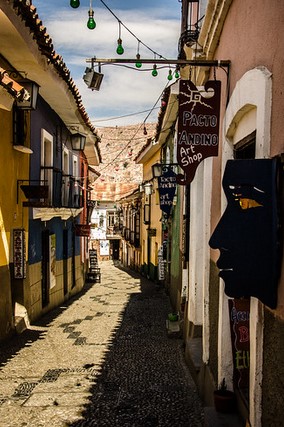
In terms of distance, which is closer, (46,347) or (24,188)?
(46,347)

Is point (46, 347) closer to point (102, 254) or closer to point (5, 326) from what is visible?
point (5, 326)

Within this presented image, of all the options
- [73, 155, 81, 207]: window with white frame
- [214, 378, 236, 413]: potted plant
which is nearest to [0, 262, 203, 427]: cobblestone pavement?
[214, 378, 236, 413]: potted plant

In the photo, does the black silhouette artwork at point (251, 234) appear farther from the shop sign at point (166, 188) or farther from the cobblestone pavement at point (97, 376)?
the shop sign at point (166, 188)

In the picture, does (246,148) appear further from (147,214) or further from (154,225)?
(147,214)

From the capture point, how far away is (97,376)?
7363 millimetres

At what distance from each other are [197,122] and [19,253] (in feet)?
19.5

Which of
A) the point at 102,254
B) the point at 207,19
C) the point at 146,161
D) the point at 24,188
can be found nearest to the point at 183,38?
the point at 207,19

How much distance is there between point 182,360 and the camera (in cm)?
838

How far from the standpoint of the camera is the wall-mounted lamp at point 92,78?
236 inches

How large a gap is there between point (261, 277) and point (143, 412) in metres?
3.44

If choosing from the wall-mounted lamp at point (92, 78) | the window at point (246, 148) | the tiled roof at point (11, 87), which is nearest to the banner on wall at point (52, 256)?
the tiled roof at point (11, 87)

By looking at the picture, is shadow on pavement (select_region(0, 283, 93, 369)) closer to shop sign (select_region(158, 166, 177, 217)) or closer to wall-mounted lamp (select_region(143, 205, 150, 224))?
shop sign (select_region(158, 166, 177, 217))

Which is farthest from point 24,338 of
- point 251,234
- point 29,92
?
point 251,234

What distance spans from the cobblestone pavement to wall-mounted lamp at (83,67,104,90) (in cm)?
384
